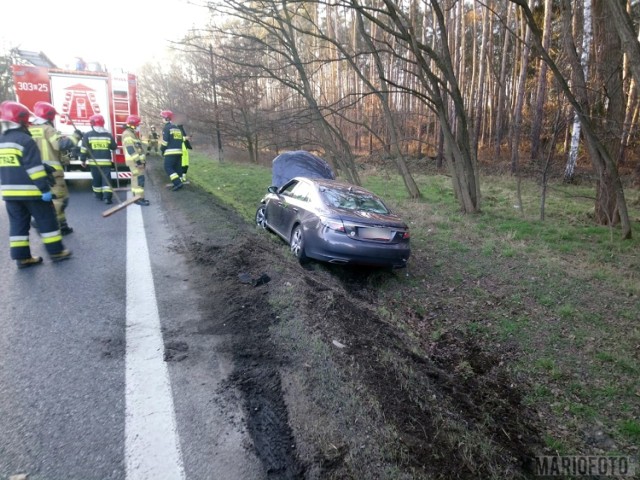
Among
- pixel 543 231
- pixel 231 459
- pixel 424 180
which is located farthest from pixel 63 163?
pixel 424 180

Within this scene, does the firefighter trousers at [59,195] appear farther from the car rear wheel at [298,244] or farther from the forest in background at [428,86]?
the forest in background at [428,86]

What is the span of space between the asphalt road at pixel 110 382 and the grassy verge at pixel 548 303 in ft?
8.47

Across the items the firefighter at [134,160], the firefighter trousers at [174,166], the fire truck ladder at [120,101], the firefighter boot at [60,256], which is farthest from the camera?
the fire truck ladder at [120,101]

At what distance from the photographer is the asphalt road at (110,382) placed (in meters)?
2.50

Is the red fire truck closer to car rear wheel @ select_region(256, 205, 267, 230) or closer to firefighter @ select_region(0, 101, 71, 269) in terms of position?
car rear wheel @ select_region(256, 205, 267, 230)

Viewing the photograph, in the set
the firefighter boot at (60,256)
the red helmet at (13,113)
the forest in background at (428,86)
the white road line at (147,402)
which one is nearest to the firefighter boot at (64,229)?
the firefighter boot at (60,256)

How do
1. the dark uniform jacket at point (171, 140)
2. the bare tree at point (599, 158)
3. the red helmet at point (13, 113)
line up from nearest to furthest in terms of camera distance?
the red helmet at point (13, 113), the bare tree at point (599, 158), the dark uniform jacket at point (171, 140)

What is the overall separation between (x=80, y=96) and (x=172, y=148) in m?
2.98

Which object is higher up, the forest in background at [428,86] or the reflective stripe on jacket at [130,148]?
the forest in background at [428,86]

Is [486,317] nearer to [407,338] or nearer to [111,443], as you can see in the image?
[407,338]

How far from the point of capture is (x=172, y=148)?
36.9 feet

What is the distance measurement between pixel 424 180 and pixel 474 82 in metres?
9.63

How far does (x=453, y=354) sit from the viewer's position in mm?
4781

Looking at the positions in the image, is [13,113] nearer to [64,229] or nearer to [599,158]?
[64,229]
